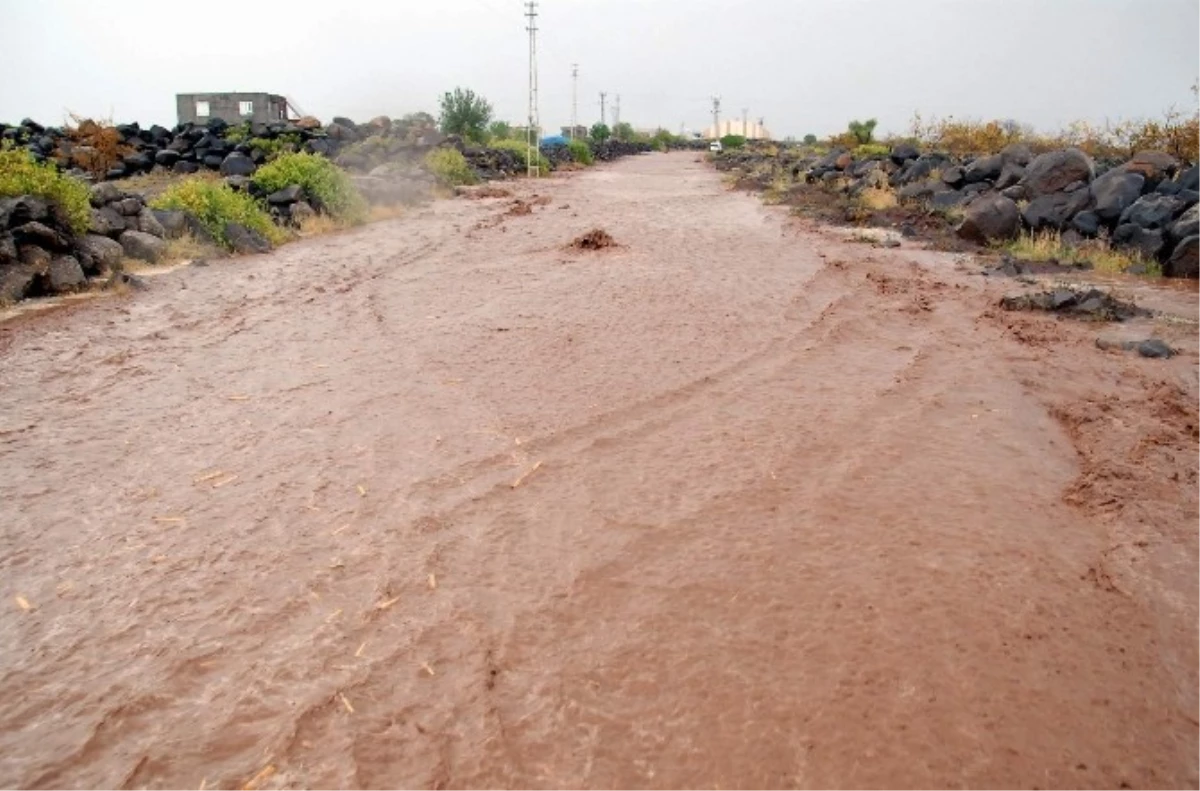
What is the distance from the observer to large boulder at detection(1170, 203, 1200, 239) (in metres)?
9.82

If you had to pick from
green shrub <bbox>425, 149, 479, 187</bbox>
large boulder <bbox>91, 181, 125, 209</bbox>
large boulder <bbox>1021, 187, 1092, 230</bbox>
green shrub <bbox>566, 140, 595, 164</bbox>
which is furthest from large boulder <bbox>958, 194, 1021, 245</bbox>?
green shrub <bbox>566, 140, 595, 164</bbox>

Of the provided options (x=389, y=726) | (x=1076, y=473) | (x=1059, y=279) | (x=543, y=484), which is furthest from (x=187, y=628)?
(x=1059, y=279)

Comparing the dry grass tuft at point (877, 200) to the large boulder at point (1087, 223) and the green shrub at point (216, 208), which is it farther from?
the green shrub at point (216, 208)

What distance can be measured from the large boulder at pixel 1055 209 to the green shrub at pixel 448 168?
15.6m

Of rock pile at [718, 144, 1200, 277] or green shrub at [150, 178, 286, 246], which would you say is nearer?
rock pile at [718, 144, 1200, 277]

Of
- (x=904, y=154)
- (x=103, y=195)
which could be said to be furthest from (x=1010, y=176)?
(x=103, y=195)

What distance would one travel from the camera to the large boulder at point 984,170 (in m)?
15.7

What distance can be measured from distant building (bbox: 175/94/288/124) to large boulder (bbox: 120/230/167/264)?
27887 mm

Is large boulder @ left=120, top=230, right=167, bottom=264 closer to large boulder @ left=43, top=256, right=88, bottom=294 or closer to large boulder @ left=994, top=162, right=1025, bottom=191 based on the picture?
large boulder @ left=43, top=256, right=88, bottom=294

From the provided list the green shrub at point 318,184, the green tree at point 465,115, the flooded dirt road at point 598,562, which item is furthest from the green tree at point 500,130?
the flooded dirt road at point 598,562

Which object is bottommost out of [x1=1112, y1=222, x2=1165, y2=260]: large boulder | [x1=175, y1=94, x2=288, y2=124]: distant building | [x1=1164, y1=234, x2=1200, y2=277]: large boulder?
[x1=1164, y1=234, x2=1200, y2=277]: large boulder

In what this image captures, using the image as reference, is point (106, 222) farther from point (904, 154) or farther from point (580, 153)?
point (580, 153)

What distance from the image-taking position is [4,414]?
4789mm

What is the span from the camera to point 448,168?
23.5m
